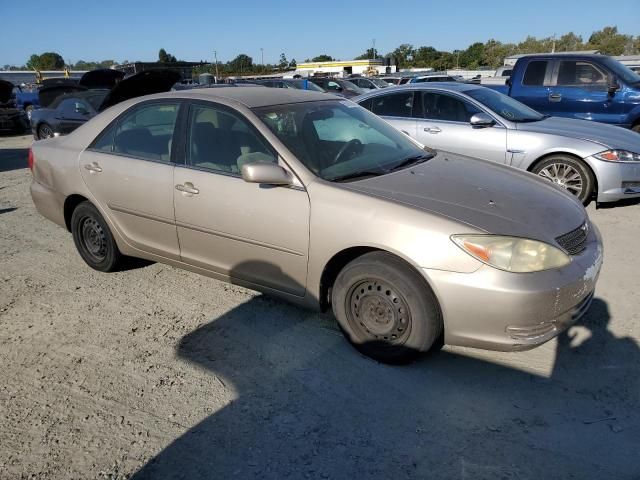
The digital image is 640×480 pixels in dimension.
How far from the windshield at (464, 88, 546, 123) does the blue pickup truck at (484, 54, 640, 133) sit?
256 cm

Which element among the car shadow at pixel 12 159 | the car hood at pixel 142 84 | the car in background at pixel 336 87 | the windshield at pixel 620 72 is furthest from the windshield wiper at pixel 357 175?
the car in background at pixel 336 87

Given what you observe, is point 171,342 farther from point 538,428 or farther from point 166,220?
point 538,428

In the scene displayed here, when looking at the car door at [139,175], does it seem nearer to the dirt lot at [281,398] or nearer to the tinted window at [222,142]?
the tinted window at [222,142]

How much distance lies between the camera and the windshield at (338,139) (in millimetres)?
3297

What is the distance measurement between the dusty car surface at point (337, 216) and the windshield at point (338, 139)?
1 centimetres

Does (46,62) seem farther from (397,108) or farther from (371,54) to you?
(397,108)

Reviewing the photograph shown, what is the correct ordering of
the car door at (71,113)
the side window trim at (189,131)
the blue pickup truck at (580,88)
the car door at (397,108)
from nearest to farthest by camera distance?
the side window trim at (189,131) < the car door at (397,108) < the blue pickup truck at (580,88) < the car door at (71,113)

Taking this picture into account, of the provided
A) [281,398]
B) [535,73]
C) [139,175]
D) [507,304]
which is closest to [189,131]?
[139,175]

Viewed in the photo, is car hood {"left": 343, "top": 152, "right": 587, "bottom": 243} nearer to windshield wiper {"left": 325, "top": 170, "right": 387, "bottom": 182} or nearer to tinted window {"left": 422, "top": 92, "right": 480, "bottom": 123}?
windshield wiper {"left": 325, "top": 170, "right": 387, "bottom": 182}

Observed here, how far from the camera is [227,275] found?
358 centimetres

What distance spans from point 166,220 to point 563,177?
4561 mm

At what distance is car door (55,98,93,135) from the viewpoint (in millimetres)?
11023

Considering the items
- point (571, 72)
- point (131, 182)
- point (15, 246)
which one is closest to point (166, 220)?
point (131, 182)

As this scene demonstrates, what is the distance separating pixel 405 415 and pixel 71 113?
1126 cm
